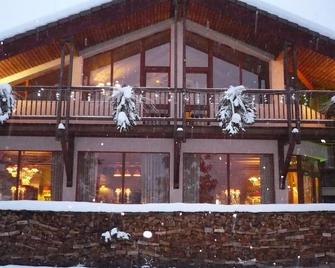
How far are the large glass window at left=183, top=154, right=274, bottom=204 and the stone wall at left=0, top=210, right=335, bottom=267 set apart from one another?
3876mm

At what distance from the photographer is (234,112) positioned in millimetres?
14562

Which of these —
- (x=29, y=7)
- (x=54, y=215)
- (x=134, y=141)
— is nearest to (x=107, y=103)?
(x=134, y=141)

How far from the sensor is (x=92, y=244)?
1204 cm

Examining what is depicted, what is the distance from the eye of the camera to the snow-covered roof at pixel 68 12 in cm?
1572

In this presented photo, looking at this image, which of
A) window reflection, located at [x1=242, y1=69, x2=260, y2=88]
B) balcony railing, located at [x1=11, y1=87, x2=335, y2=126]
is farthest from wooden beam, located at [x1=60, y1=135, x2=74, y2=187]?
window reflection, located at [x1=242, y1=69, x2=260, y2=88]

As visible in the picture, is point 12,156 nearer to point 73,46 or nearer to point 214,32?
point 73,46

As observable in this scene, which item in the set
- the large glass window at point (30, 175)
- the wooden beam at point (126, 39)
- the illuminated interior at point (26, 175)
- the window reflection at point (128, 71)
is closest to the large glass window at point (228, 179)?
the window reflection at point (128, 71)

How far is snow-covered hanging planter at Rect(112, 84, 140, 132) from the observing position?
14.5m

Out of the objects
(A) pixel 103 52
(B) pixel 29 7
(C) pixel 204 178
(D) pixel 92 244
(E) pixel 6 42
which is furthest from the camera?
(B) pixel 29 7

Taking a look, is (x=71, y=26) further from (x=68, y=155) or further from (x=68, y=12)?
(x=68, y=155)

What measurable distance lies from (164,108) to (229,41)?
3.31 metres

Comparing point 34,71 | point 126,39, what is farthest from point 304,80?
point 34,71

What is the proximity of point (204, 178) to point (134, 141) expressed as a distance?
246 centimetres

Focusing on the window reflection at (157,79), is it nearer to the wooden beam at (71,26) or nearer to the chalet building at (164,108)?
the chalet building at (164,108)
